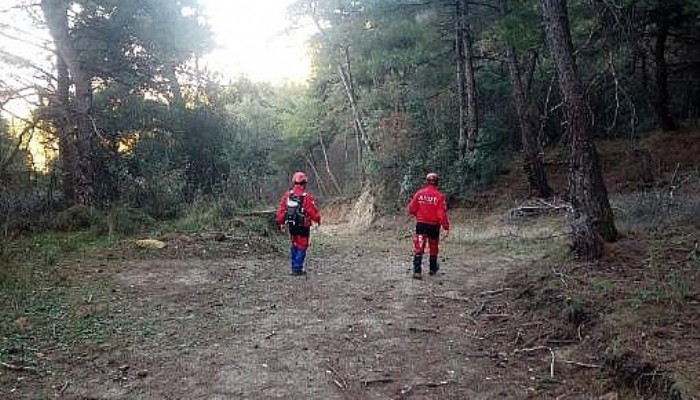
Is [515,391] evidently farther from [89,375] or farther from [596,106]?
[596,106]

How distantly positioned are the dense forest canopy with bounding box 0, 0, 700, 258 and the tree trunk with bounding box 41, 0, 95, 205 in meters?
0.04

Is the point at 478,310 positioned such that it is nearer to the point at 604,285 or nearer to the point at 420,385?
the point at 604,285

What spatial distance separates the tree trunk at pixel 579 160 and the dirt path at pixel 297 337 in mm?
1731

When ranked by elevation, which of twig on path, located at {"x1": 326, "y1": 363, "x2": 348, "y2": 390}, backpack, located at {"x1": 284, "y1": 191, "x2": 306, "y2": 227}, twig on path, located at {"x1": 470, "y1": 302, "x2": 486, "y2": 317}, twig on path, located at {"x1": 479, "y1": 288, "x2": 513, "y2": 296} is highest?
backpack, located at {"x1": 284, "y1": 191, "x2": 306, "y2": 227}

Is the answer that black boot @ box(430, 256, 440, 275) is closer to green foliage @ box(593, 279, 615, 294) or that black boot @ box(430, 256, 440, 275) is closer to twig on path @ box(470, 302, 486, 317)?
twig on path @ box(470, 302, 486, 317)

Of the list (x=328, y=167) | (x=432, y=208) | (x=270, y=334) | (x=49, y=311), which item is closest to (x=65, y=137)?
(x=49, y=311)

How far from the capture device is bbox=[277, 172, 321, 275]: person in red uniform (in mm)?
10789

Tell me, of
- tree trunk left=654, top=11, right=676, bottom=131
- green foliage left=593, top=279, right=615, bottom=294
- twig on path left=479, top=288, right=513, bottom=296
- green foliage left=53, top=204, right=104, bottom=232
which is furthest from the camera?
tree trunk left=654, top=11, right=676, bottom=131

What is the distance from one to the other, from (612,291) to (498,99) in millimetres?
17099

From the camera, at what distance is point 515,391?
5305mm

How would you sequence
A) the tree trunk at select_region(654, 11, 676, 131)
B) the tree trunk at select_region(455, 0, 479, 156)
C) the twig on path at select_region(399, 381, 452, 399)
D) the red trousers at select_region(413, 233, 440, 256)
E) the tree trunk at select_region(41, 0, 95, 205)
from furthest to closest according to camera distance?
the tree trunk at select_region(455, 0, 479, 156) → the tree trunk at select_region(654, 11, 676, 131) → the tree trunk at select_region(41, 0, 95, 205) → the red trousers at select_region(413, 233, 440, 256) → the twig on path at select_region(399, 381, 452, 399)

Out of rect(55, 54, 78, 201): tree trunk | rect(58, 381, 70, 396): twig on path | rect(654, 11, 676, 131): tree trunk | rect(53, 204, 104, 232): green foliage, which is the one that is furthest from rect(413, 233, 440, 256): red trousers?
rect(654, 11, 676, 131): tree trunk

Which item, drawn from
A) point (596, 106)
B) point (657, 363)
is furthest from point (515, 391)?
point (596, 106)

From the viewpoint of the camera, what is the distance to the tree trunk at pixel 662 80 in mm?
16781
